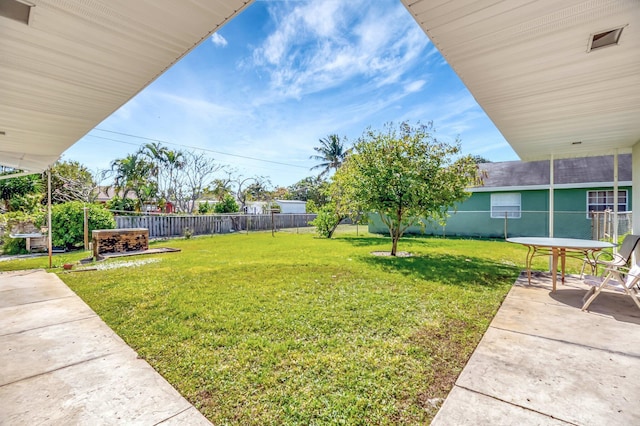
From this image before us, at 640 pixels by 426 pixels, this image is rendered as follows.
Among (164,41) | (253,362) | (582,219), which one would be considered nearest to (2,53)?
(164,41)

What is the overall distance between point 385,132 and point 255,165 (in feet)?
69.2

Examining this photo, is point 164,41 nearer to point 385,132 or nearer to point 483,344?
point 483,344

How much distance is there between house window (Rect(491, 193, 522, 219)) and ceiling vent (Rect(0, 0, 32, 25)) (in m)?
16.0

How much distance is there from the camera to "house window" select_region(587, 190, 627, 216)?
476 inches

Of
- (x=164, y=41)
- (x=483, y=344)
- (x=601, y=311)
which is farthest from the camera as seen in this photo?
(x=601, y=311)

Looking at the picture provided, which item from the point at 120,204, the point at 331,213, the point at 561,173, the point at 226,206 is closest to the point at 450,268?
the point at 331,213

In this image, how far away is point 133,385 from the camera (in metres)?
2.28

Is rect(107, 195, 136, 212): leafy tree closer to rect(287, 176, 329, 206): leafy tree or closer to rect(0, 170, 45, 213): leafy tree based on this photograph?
rect(0, 170, 45, 213): leafy tree

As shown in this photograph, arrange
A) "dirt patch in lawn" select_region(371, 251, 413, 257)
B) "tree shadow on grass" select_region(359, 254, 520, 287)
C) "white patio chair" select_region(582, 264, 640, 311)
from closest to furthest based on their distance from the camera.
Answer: "white patio chair" select_region(582, 264, 640, 311), "tree shadow on grass" select_region(359, 254, 520, 287), "dirt patch in lawn" select_region(371, 251, 413, 257)

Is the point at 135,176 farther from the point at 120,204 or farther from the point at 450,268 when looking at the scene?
the point at 450,268

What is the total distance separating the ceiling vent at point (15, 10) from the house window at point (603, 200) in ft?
56.0

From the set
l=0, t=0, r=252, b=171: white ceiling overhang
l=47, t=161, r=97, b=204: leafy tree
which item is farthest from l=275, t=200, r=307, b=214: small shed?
l=0, t=0, r=252, b=171: white ceiling overhang

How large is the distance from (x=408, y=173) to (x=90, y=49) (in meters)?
6.80

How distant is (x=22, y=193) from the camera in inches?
545
